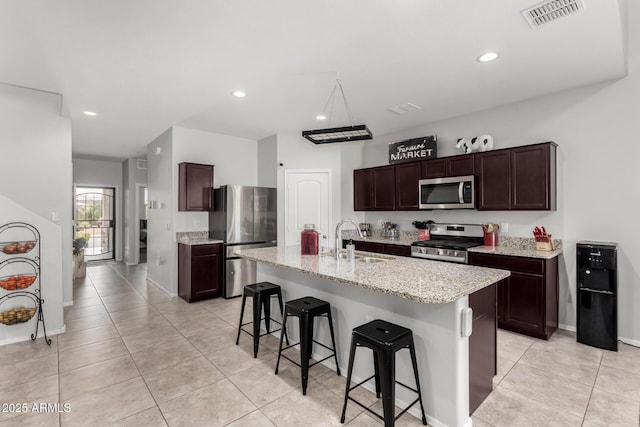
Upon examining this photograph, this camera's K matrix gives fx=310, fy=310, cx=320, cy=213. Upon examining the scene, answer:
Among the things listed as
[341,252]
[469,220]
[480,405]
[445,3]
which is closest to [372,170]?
[469,220]

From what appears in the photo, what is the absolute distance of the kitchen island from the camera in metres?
1.85

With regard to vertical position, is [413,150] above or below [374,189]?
above

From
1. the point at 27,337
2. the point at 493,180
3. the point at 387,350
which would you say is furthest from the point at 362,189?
the point at 27,337

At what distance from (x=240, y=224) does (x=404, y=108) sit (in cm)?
300

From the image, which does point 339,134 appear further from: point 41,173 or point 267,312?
point 41,173

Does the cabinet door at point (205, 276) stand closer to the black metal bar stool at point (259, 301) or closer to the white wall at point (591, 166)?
the black metal bar stool at point (259, 301)

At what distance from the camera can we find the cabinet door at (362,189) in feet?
17.2


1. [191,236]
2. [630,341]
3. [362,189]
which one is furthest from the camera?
[362,189]

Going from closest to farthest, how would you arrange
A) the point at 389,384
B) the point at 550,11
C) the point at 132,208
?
the point at 389,384 < the point at 550,11 < the point at 132,208

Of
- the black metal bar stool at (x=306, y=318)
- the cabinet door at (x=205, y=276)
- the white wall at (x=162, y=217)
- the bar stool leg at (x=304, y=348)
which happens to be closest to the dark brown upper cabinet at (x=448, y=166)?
the black metal bar stool at (x=306, y=318)

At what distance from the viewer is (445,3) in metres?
2.05

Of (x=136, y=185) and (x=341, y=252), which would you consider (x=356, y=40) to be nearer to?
(x=341, y=252)

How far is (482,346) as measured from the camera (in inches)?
86.0

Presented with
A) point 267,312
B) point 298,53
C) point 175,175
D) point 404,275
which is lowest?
point 267,312
